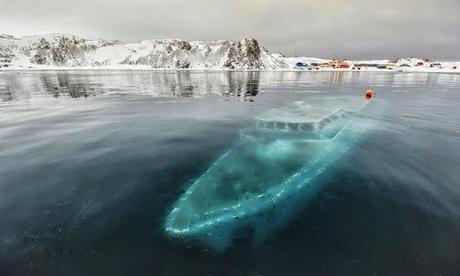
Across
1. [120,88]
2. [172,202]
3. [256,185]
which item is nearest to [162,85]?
[120,88]

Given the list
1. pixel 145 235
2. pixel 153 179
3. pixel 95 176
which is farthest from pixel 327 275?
pixel 95 176

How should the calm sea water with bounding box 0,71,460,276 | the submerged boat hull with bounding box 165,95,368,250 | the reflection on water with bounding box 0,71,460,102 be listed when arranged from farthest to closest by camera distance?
the reflection on water with bounding box 0,71,460,102
the submerged boat hull with bounding box 165,95,368,250
the calm sea water with bounding box 0,71,460,276

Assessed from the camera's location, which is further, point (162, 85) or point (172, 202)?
point (162, 85)

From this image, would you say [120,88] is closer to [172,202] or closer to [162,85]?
[162,85]

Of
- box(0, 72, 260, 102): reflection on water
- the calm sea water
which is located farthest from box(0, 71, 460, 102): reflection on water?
the calm sea water

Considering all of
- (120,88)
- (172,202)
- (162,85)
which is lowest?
(172,202)

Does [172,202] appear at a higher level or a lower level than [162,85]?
lower

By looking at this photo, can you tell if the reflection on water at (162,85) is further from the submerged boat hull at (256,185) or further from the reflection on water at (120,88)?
the submerged boat hull at (256,185)

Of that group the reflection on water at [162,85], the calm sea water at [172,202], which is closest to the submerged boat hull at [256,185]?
the calm sea water at [172,202]

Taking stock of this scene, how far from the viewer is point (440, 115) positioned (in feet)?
82.0

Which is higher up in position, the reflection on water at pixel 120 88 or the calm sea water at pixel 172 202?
the reflection on water at pixel 120 88

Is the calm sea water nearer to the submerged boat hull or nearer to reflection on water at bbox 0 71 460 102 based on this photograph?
the submerged boat hull

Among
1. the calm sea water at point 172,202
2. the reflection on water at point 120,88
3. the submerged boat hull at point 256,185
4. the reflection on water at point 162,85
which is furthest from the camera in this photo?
the reflection on water at point 162,85

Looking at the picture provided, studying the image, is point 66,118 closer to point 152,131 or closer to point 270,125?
point 152,131
